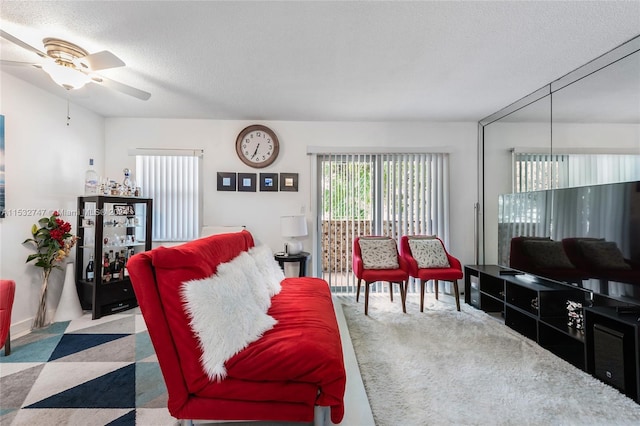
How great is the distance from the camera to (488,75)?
8.87ft

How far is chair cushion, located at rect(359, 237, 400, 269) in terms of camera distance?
3537mm

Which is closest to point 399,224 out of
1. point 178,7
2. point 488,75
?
point 488,75

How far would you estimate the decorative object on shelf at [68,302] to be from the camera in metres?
3.09

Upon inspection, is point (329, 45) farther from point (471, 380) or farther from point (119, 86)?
point (471, 380)

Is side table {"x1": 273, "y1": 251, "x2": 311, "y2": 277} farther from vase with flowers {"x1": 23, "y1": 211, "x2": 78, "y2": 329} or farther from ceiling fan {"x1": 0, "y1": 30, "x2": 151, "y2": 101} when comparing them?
ceiling fan {"x1": 0, "y1": 30, "x2": 151, "y2": 101}

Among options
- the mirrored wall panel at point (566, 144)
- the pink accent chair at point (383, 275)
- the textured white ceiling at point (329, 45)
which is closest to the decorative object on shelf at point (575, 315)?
the mirrored wall panel at point (566, 144)

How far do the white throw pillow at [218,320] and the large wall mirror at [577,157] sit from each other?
2.50 meters

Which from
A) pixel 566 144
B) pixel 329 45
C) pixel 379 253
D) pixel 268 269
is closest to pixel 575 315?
pixel 566 144

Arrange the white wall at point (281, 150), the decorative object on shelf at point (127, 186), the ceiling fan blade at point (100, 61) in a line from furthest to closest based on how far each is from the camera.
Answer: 1. the white wall at point (281, 150)
2. the decorative object on shelf at point (127, 186)
3. the ceiling fan blade at point (100, 61)

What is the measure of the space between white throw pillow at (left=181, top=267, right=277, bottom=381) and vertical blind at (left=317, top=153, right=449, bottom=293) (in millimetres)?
2583

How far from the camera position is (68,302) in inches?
A: 123

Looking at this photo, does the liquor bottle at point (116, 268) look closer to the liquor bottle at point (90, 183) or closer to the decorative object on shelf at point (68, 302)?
the decorative object on shelf at point (68, 302)

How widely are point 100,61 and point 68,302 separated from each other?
8.40ft

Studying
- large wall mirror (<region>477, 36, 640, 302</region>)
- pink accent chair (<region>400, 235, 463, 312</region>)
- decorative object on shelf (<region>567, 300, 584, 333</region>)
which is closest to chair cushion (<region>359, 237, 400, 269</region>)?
pink accent chair (<region>400, 235, 463, 312</region>)
